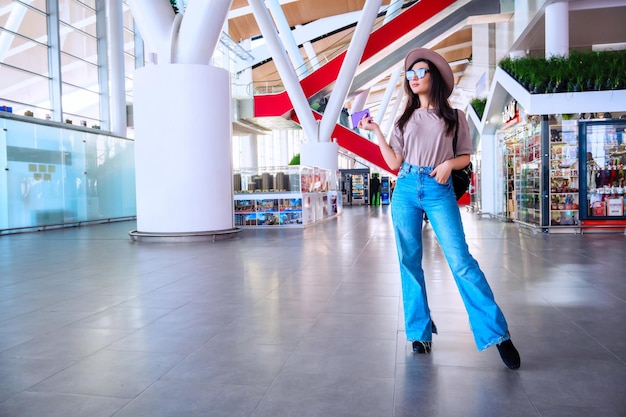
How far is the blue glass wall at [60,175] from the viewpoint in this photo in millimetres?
14453

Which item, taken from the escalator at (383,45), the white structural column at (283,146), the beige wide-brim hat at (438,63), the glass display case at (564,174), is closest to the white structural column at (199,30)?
the glass display case at (564,174)

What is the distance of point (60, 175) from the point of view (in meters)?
16.8

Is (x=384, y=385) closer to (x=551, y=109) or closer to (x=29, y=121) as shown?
(x=551, y=109)

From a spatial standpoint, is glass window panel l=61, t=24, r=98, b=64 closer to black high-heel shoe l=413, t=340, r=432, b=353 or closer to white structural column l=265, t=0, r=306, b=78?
white structural column l=265, t=0, r=306, b=78

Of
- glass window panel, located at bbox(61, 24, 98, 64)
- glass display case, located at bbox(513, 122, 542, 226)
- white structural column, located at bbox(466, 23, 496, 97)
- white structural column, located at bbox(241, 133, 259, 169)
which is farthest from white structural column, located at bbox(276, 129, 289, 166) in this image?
glass display case, located at bbox(513, 122, 542, 226)

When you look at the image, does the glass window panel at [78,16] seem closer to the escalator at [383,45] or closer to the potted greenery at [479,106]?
the escalator at [383,45]

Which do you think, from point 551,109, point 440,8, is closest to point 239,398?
point 551,109

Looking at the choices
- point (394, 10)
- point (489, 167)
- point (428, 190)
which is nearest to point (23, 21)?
point (489, 167)

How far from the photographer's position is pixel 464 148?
311cm

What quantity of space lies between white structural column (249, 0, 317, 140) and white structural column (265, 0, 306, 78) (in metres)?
4.63

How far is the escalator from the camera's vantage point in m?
24.2

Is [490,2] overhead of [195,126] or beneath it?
overhead

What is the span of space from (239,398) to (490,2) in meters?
25.4

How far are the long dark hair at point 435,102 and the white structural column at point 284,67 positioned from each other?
13.9m
